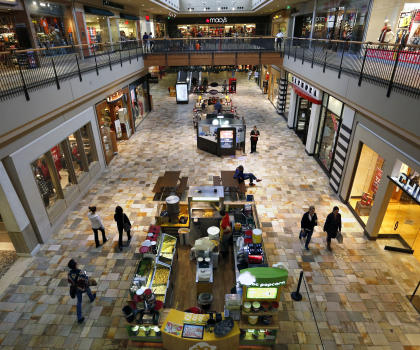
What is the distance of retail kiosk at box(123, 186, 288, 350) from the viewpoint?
535cm

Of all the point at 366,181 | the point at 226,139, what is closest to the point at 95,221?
the point at 226,139

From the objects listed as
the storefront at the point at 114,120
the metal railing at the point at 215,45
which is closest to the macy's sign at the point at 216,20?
the metal railing at the point at 215,45

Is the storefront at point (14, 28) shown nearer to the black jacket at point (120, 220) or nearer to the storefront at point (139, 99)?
the storefront at point (139, 99)

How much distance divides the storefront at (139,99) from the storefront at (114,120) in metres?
0.97

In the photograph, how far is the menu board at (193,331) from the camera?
5332mm

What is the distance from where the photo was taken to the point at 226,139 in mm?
14641

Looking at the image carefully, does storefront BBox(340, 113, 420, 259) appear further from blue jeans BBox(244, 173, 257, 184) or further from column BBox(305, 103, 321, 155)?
column BBox(305, 103, 321, 155)

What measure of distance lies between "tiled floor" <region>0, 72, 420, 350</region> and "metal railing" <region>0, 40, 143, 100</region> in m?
4.69

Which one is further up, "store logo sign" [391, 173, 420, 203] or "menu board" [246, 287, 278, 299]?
"store logo sign" [391, 173, 420, 203]

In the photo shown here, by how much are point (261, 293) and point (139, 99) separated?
18.0m

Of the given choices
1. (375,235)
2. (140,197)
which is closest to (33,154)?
(140,197)

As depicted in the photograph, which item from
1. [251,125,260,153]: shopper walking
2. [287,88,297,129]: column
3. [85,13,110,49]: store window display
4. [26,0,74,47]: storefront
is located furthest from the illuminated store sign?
[85,13,110,49]: store window display

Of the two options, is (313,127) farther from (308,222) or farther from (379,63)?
(308,222)

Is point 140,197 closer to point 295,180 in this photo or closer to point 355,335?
point 295,180
